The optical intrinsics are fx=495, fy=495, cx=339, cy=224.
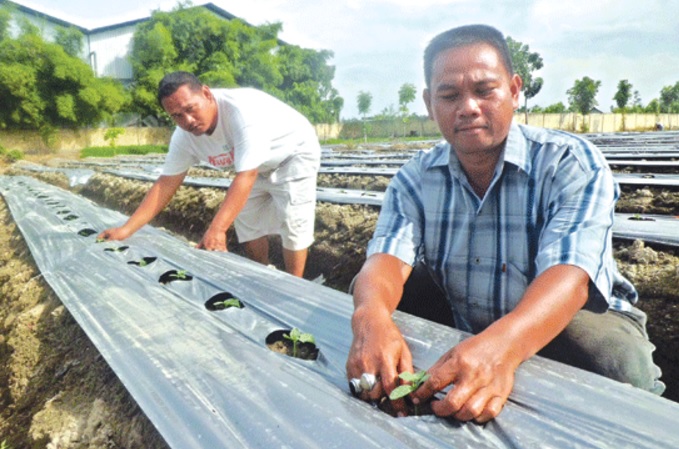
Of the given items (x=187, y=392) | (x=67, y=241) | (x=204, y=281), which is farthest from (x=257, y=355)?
(x=67, y=241)

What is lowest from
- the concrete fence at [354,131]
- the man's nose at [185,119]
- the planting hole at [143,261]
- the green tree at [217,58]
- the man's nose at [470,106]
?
the planting hole at [143,261]

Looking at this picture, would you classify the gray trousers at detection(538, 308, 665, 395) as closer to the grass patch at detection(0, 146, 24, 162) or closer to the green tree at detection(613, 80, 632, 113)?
the grass patch at detection(0, 146, 24, 162)

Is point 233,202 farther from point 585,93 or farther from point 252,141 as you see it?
point 585,93

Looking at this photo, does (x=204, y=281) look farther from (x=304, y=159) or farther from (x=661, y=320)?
(x=661, y=320)

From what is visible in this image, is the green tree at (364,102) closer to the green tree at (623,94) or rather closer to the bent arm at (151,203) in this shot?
the green tree at (623,94)

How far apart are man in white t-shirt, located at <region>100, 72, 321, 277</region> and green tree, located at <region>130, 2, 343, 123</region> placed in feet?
86.8

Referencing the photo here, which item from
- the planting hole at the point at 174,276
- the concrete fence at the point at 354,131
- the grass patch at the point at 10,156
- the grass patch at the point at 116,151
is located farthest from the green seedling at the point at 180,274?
the concrete fence at the point at 354,131

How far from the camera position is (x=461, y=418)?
1.12 m

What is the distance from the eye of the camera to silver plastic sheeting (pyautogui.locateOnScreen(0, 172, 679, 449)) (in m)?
1.11

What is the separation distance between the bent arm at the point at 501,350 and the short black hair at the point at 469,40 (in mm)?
671

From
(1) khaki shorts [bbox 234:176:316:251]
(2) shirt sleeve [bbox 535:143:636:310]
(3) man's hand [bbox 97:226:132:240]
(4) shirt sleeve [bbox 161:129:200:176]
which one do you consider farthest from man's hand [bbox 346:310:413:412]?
(3) man's hand [bbox 97:226:132:240]

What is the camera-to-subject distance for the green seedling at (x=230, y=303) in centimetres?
206

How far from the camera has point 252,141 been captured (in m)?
2.81

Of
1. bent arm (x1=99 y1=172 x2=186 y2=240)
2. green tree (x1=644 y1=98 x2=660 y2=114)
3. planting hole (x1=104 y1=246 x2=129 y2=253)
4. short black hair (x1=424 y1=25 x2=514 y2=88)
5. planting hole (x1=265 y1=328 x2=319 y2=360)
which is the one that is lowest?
planting hole (x1=265 y1=328 x2=319 y2=360)
